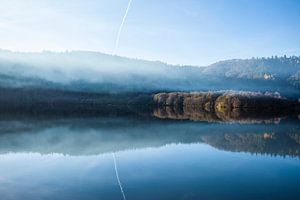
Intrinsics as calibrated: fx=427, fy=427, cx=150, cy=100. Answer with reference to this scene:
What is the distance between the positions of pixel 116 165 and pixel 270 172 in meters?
10.8

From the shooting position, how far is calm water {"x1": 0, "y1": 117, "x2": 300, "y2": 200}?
71.9ft

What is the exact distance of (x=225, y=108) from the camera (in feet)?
586

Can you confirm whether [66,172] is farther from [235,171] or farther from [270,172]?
[270,172]

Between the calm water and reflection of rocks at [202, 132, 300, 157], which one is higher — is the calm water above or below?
above

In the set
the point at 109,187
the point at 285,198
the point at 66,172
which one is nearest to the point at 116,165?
the point at 66,172

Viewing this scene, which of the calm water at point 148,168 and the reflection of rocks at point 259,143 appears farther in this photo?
the reflection of rocks at point 259,143

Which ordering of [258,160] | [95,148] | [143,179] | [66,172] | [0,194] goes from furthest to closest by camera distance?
[95,148] < [258,160] < [66,172] < [143,179] < [0,194]

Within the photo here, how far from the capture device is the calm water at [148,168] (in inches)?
862

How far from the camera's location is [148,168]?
2967 cm

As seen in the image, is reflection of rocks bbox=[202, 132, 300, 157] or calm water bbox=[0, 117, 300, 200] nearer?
calm water bbox=[0, 117, 300, 200]

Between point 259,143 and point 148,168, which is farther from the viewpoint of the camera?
point 259,143

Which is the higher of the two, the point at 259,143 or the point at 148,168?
the point at 148,168

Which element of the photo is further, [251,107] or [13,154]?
[251,107]

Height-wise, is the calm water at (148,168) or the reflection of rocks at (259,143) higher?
the calm water at (148,168)
